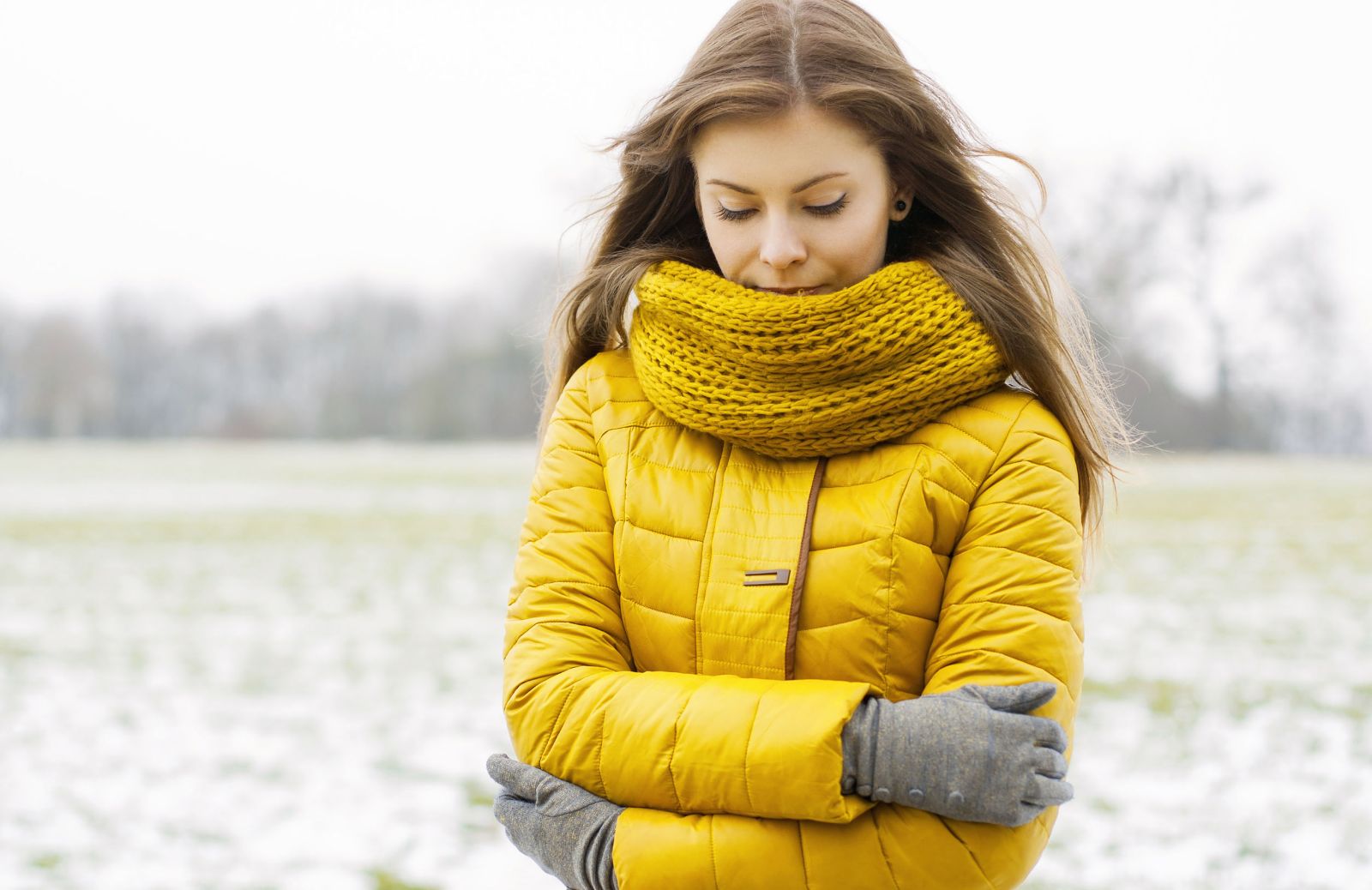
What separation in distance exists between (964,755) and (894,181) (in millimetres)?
778

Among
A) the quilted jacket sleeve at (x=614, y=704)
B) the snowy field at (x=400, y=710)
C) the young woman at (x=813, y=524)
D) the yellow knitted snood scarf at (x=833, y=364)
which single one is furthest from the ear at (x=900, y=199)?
the snowy field at (x=400, y=710)

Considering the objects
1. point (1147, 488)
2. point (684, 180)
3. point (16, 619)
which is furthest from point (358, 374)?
point (684, 180)

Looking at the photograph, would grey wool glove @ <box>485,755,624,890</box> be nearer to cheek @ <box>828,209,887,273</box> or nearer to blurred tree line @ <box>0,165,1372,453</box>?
cheek @ <box>828,209,887,273</box>

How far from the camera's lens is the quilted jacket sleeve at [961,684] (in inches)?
55.9

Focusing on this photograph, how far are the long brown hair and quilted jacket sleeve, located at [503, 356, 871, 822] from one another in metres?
0.32

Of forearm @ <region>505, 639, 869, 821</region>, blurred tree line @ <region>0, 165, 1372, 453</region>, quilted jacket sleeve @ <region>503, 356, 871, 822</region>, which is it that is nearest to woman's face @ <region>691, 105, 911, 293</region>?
quilted jacket sleeve @ <region>503, 356, 871, 822</region>

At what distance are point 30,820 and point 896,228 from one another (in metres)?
3.92

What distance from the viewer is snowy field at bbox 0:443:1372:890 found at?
156 inches

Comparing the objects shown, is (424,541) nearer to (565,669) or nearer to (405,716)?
(405,716)

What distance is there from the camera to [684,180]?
6.00ft

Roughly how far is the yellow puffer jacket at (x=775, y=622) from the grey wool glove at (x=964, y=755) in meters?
0.04

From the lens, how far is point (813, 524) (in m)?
1.58

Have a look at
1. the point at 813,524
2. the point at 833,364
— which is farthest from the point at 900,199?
the point at 813,524

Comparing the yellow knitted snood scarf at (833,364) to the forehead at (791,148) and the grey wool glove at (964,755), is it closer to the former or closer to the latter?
the forehead at (791,148)
